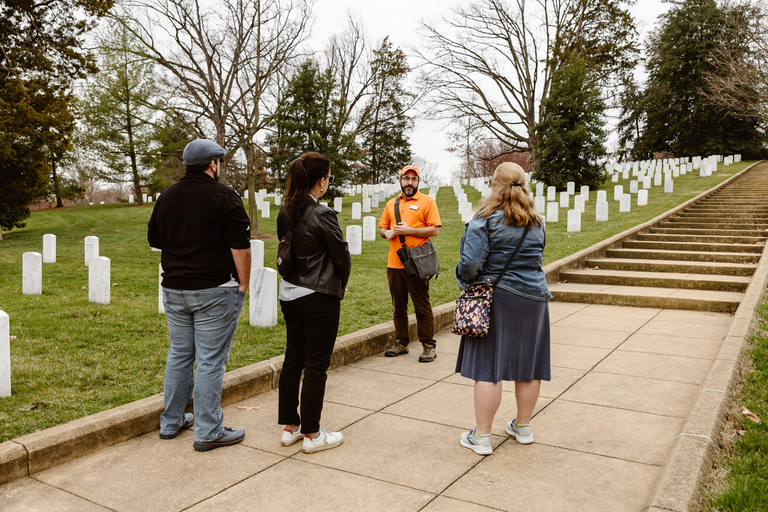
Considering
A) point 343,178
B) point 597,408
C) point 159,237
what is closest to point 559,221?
point 343,178

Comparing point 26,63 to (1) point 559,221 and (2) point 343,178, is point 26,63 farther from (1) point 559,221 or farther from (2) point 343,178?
(1) point 559,221

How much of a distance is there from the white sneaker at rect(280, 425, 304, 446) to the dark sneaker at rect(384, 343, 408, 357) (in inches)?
93.3

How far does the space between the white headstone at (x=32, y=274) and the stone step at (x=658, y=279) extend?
29.3 feet

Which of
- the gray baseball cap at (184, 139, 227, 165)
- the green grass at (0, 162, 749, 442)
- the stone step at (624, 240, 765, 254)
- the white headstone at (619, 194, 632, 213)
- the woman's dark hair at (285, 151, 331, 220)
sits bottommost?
the green grass at (0, 162, 749, 442)

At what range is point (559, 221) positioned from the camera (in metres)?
19.4

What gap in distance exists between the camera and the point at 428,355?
20.2 feet

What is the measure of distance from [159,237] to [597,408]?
3.61m

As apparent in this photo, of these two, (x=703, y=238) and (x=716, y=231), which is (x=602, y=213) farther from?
(x=703, y=238)

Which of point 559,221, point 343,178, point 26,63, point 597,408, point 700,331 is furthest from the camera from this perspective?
point 343,178

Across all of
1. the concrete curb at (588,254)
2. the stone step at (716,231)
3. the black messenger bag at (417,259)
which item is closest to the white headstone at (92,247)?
the black messenger bag at (417,259)

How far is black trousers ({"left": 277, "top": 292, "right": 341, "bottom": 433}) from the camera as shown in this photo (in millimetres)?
3809

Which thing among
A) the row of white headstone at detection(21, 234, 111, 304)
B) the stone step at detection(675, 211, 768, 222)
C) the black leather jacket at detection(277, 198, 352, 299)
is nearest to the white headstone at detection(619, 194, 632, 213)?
the stone step at detection(675, 211, 768, 222)

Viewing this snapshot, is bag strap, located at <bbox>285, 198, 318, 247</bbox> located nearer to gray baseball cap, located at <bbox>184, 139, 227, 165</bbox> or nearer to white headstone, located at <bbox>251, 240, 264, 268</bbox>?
gray baseball cap, located at <bbox>184, 139, 227, 165</bbox>

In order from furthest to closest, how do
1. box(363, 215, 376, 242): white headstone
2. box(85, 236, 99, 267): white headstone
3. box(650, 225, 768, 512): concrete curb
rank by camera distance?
box(363, 215, 376, 242): white headstone
box(85, 236, 99, 267): white headstone
box(650, 225, 768, 512): concrete curb
